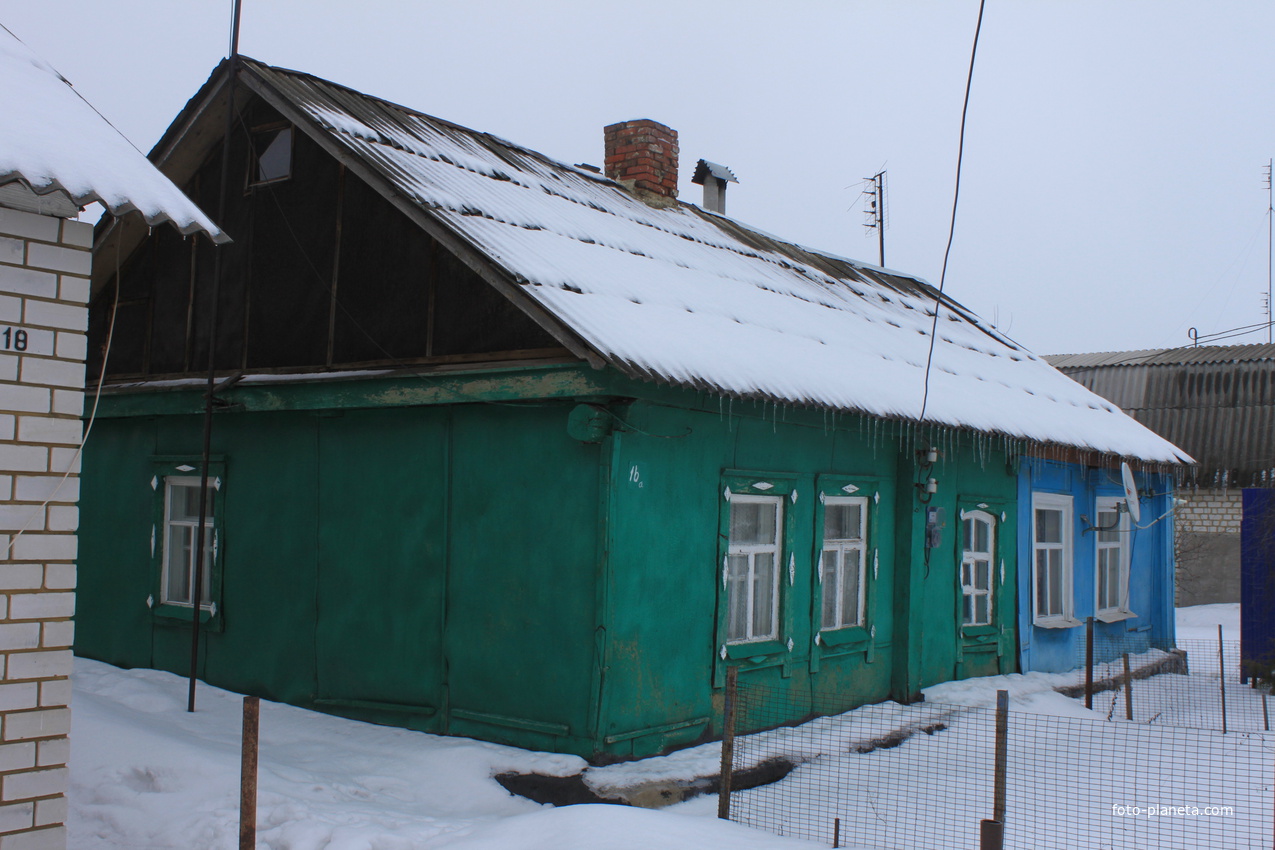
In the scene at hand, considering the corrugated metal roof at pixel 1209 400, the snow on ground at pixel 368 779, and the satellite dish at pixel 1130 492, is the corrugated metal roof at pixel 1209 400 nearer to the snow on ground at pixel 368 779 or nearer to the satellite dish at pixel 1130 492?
the satellite dish at pixel 1130 492

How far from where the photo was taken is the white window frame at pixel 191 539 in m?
9.48

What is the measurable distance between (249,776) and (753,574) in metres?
4.66

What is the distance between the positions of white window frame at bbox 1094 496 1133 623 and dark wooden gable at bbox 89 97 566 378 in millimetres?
9340

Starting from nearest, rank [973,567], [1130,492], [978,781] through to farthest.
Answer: [978,781], [973,567], [1130,492]

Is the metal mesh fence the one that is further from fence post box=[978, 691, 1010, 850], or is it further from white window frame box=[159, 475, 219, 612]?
white window frame box=[159, 475, 219, 612]

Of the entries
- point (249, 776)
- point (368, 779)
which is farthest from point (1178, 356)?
point (249, 776)

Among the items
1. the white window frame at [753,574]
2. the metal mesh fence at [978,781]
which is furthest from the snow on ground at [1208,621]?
the white window frame at [753,574]

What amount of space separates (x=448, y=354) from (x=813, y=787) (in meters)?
3.92

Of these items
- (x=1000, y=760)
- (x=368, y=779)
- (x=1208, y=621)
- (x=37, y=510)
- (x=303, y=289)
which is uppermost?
(x=303, y=289)

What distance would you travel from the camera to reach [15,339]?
15.4 ft

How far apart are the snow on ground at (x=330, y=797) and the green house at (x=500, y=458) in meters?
0.58

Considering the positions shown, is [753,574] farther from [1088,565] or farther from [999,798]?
[1088,565]

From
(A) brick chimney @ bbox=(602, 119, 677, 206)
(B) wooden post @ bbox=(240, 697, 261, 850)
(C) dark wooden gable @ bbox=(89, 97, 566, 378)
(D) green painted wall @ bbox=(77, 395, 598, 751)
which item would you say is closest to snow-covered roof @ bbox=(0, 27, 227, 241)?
(B) wooden post @ bbox=(240, 697, 261, 850)

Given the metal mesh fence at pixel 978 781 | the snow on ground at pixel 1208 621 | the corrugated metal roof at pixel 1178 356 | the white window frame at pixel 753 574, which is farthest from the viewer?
the corrugated metal roof at pixel 1178 356
